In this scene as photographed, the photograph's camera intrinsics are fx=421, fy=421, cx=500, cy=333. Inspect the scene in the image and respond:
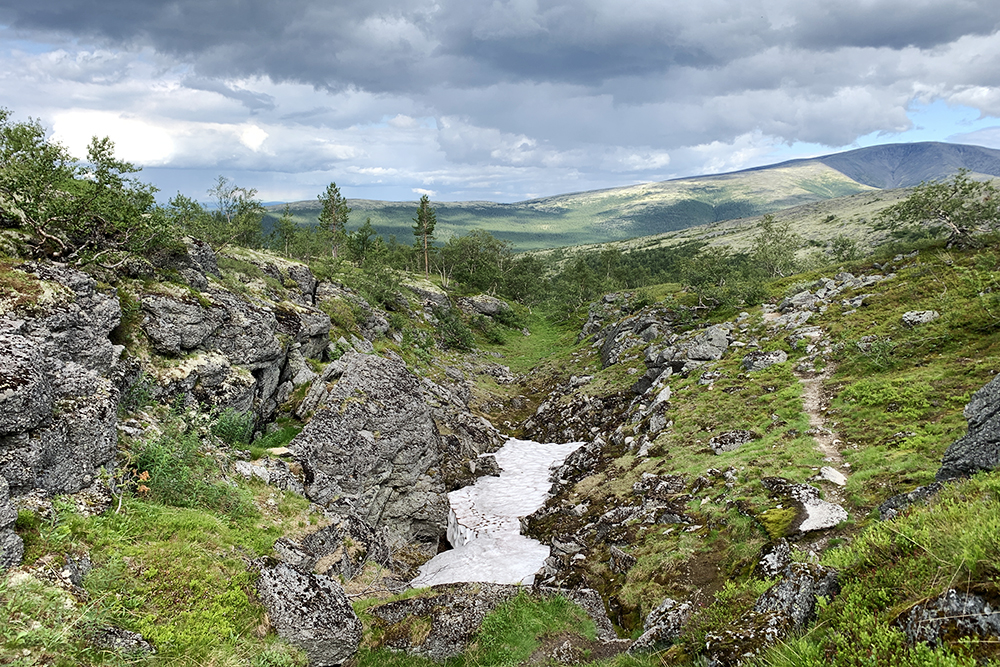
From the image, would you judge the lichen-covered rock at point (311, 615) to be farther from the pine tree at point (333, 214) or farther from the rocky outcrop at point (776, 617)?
the pine tree at point (333, 214)

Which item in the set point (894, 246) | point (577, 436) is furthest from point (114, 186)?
point (894, 246)

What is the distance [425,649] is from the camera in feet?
41.9

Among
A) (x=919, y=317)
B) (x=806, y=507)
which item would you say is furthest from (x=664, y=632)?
(x=919, y=317)

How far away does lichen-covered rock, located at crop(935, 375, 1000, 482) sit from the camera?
9.81 m

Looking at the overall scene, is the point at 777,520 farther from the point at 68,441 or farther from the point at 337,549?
the point at 68,441

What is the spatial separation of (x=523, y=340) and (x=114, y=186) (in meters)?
75.4

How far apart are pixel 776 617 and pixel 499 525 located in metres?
22.2

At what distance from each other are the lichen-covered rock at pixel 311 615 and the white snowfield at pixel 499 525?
33.1ft

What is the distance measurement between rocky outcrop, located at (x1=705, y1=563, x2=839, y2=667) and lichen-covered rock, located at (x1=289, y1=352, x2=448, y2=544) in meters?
19.4

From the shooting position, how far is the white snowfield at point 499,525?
22.7 meters

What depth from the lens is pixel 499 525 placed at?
1085 inches

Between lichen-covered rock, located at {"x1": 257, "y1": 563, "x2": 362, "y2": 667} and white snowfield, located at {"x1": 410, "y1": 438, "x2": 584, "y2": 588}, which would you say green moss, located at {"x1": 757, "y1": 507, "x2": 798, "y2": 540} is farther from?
lichen-covered rock, located at {"x1": 257, "y1": 563, "x2": 362, "y2": 667}

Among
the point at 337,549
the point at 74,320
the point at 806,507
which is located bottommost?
the point at 337,549

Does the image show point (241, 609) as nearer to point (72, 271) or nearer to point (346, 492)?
point (346, 492)
